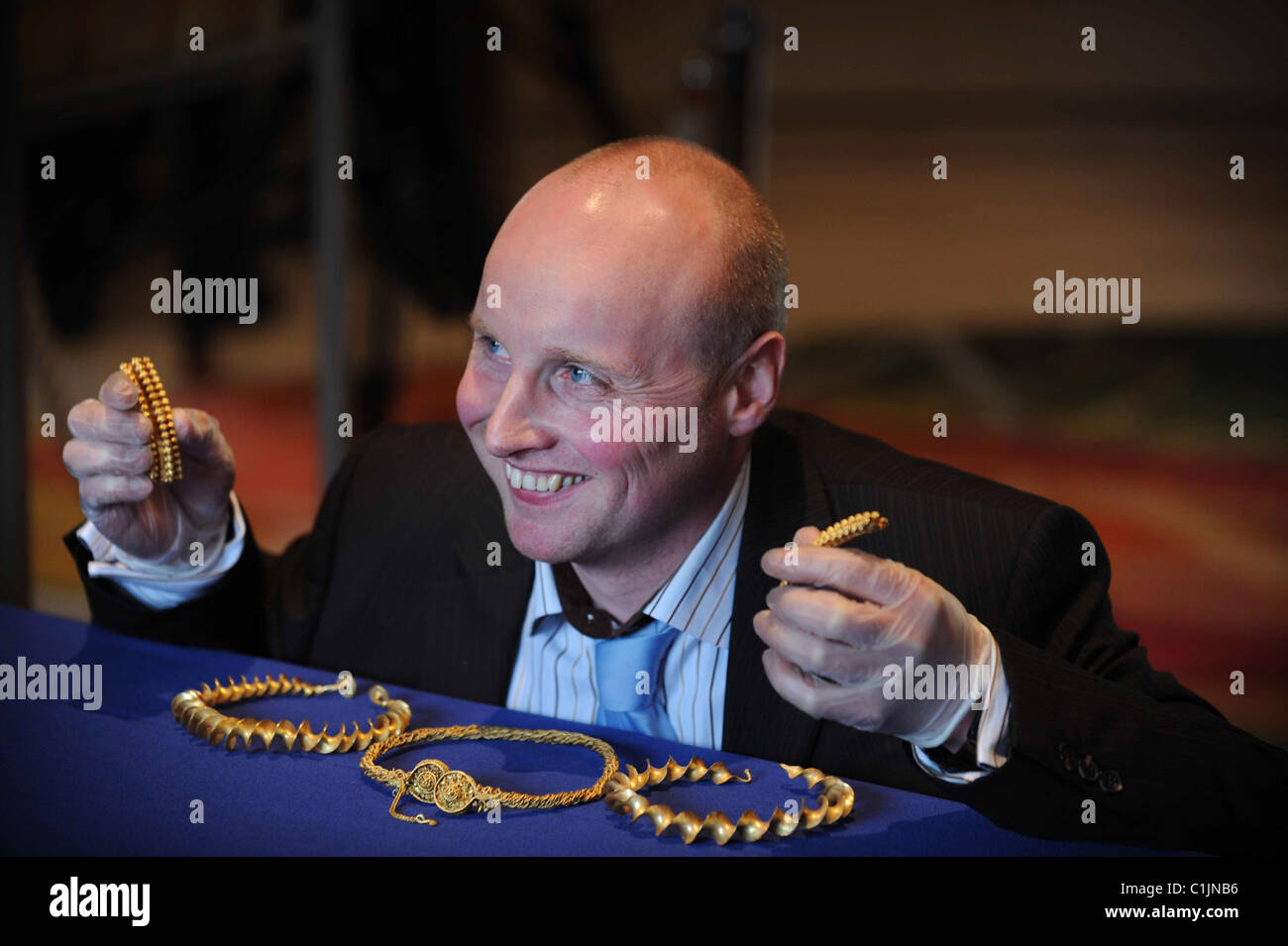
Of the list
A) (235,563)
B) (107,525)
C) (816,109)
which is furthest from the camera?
(816,109)

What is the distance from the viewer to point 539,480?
70.2 inches

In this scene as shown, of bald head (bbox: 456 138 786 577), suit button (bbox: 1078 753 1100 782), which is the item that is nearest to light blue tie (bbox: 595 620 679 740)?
bald head (bbox: 456 138 786 577)

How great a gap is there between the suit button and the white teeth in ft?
2.50

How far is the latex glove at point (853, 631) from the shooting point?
1.29 metres

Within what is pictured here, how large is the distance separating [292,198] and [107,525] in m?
4.72

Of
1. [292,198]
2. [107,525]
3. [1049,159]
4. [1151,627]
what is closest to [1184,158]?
[1049,159]

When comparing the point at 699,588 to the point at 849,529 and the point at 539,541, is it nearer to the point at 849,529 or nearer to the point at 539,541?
the point at 539,541

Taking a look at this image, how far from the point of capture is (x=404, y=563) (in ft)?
7.74

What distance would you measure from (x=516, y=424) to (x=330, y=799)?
558 millimetres

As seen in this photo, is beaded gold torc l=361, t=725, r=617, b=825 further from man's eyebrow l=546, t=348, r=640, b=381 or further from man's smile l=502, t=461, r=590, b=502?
man's eyebrow l=546, t=348, r=640, b=381

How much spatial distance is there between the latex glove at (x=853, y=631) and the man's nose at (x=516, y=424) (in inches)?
20.5

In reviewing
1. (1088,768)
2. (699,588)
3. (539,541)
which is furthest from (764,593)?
(1088,768)

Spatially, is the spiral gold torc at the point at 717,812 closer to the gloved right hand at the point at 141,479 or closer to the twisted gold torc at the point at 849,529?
the twisted gold torc at the point at 849,529
